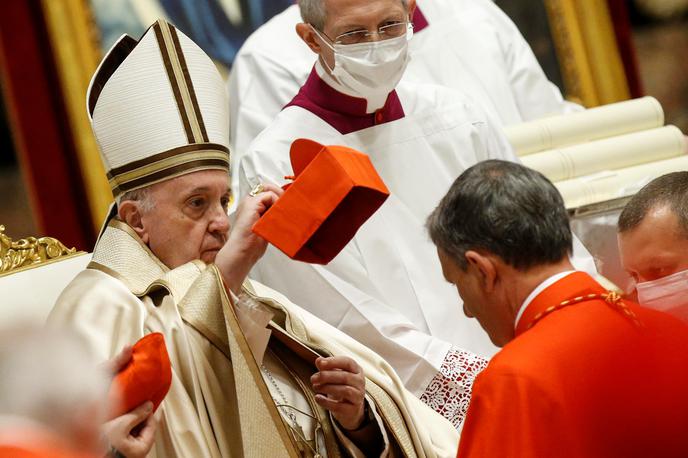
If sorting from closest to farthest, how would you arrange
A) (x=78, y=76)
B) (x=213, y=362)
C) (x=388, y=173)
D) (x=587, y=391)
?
(x=587, y=391), (x=213, y=362), (x=388, y=173), (x=78, y=76)

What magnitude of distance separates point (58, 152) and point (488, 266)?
426 cm

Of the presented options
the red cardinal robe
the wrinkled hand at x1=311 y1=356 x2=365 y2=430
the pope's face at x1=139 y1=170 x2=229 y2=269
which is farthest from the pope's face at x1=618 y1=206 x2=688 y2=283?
the pope's face at x1=139 y1=170 x2=229 y2=269

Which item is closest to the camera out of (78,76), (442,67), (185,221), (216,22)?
(185,221)

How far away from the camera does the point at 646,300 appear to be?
284 centimetres

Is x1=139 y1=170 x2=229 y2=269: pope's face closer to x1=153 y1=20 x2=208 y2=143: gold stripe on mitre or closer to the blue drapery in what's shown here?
x1=153 y1=20 x2=208 y2=143: gold stripe on mitre

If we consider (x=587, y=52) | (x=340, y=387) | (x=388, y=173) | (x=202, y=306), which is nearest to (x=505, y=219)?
(x=340, y=387)

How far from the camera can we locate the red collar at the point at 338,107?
163 inches

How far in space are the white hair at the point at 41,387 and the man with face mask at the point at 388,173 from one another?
254cm

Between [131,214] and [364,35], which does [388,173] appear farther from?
[131,214]

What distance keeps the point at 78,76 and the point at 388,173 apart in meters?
2.72

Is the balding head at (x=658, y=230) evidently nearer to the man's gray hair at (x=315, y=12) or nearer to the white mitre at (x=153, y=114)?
the white mitre at (x=153, y=114)

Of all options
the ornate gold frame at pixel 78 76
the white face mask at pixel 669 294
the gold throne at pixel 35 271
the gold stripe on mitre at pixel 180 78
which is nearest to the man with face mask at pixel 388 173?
the gold stripe on mitre at pixel 180 78

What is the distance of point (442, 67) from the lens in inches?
238

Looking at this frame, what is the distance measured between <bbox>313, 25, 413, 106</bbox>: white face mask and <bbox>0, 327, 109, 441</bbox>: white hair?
114 inches
